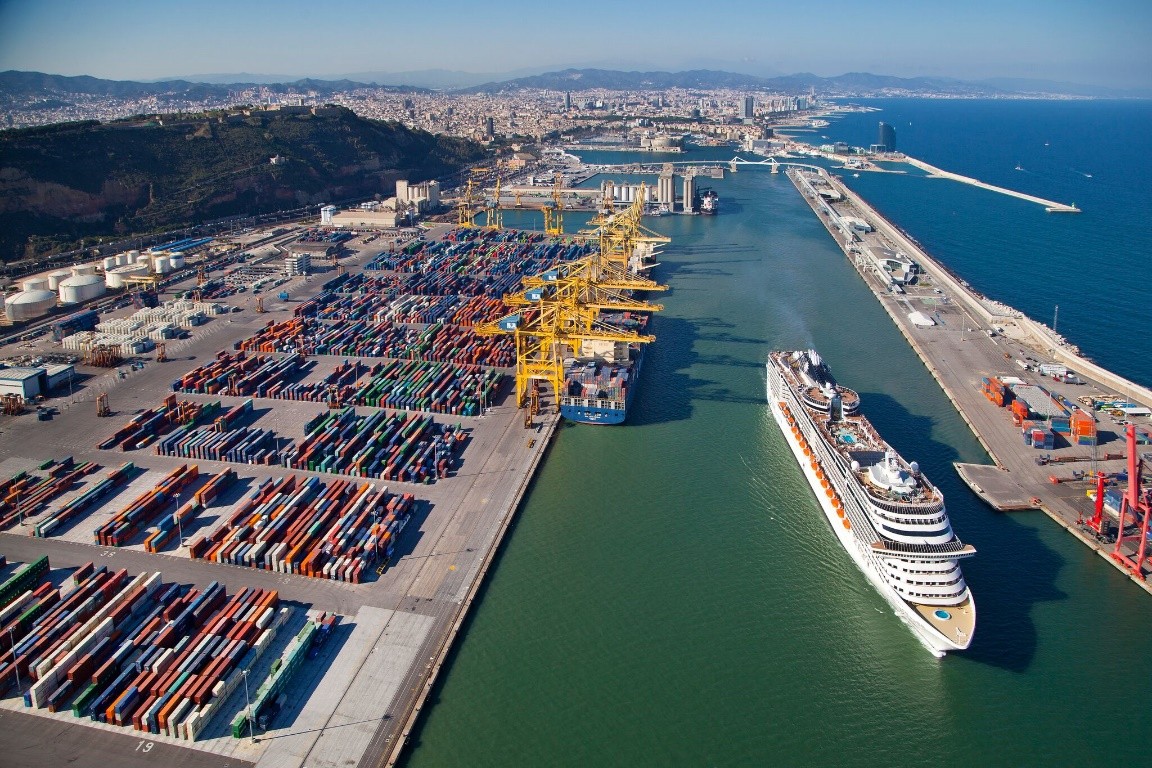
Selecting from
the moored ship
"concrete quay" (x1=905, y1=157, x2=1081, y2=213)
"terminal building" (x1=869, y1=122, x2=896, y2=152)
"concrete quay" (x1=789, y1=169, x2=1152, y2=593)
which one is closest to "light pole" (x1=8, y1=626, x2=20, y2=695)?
"concrete quay" (x1=789, y1=169, x2=1152, y2=593)

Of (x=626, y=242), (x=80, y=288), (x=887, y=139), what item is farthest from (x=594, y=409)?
(x=887, y=139)

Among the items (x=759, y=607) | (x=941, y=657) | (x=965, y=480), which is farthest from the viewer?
(x=965, y=480)

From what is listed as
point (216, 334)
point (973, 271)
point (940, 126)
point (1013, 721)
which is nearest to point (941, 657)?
point (1013, 721)

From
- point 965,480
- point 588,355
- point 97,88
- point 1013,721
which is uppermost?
point 97,88

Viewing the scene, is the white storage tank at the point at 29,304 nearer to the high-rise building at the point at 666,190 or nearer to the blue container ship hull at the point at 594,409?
the blue container ship hull at the point at 594,409

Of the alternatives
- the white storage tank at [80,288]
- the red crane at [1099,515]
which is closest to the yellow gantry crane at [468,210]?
the white storage tank at [80,288]

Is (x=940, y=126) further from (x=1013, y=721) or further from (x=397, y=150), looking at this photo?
(x=1013, y=721)

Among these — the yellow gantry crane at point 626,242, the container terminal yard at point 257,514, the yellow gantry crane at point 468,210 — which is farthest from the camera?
the yellow gantry crane at point 468,210
